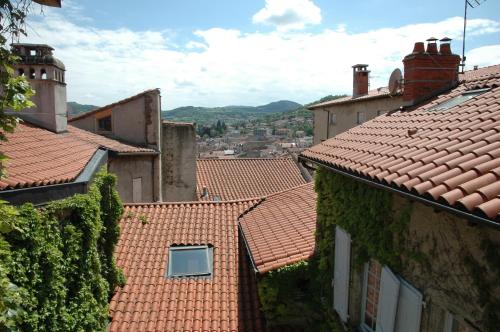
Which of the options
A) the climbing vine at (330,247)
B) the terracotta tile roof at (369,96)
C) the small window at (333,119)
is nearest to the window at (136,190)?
the climbing vine at (330,247)

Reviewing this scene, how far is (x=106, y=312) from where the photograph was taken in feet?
24.8

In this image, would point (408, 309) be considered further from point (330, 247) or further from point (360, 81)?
point (360, 81)

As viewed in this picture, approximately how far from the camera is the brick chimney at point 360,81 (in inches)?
1148

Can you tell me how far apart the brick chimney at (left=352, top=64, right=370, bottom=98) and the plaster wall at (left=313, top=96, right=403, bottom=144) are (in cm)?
159

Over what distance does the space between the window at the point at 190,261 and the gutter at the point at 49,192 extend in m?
3.33

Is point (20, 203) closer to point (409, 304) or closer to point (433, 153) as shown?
point (409, 304)

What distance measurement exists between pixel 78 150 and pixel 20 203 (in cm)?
412

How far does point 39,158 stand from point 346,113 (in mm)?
24720

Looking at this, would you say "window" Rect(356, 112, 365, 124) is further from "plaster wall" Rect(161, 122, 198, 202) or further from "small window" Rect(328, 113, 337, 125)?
"plaster wall" Rect(161, 122, 198, 202)

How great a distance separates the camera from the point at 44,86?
10.5m

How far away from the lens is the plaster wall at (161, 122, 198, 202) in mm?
20422

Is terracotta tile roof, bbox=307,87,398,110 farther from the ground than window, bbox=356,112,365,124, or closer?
farther from the ground

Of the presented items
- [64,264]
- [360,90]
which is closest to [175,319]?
[64,264]

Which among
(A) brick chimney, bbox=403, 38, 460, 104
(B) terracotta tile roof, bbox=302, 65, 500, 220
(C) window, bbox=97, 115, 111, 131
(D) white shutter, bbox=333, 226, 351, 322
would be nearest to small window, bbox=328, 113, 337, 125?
(C) window, bbox=97, 115, 111, 131
